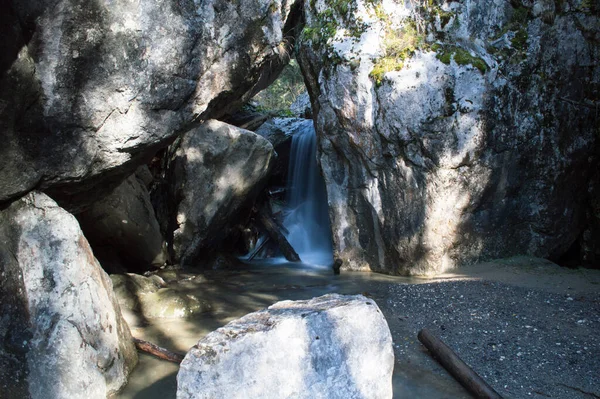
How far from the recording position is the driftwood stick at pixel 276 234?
36.6ft

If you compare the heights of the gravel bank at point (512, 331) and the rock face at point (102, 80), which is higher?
the rock face at point (102, 80)

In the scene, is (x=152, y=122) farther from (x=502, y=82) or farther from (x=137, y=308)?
(x=502, y=82)

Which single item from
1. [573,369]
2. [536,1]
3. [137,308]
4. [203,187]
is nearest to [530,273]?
[573,369]

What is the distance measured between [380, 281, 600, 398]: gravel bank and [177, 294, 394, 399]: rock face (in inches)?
61.4

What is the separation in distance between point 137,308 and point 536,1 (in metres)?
8.13

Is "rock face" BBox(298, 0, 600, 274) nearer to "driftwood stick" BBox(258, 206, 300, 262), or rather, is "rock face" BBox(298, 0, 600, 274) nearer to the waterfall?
"driftwood stick" BBox(258, 206, 300, 262)

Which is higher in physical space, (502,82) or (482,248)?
(502,82)

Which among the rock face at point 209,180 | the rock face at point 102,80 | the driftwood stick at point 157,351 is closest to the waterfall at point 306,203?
the rock face at point 209,180

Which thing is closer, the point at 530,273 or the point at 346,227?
the point at 530,273

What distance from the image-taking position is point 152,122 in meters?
5.22

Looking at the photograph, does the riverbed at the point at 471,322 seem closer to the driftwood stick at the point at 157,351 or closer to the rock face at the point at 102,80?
the driftwood stick at the point at 157,351

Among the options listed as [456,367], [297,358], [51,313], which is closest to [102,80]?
[51,313]

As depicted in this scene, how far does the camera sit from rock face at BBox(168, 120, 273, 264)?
1000 cm

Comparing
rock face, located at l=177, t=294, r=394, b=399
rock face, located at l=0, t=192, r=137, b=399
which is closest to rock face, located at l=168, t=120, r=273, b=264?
rock face, located at l=0, t=192, r=137, b=399
